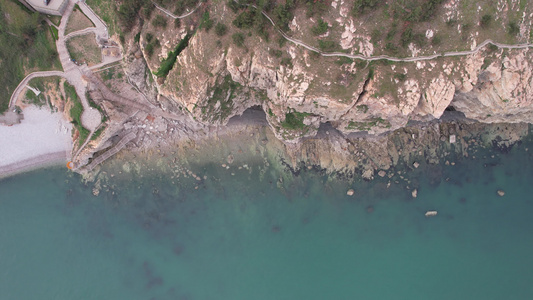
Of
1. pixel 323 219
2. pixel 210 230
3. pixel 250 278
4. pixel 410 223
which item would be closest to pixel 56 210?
pixel 210 230

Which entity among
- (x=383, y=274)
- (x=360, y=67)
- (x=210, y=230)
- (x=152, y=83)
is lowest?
(x=383, y=274)

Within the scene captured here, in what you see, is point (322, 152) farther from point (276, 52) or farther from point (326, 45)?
point (276, 52)

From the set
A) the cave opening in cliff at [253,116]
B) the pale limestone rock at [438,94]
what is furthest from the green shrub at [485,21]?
the cave opening in cliff at [253,116]

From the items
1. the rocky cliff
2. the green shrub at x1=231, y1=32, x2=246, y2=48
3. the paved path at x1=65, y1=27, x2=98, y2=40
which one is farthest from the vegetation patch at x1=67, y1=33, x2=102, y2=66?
the green shrub at x1=231, y1=32, x2=246, y2=48

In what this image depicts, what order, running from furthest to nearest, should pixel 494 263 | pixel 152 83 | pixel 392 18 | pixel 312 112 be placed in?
pixel 494 263
pixel 152 83
pixel 312 112
pixel 392 18

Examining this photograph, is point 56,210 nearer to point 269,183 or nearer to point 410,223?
point 269,183

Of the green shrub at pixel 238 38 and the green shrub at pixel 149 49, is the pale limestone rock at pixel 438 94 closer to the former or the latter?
the green shrub at pixel 238 38

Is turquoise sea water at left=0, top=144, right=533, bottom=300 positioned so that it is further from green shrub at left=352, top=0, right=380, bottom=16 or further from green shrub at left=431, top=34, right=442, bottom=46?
green shrub at left=352, top=0, right=380, bottom=16
